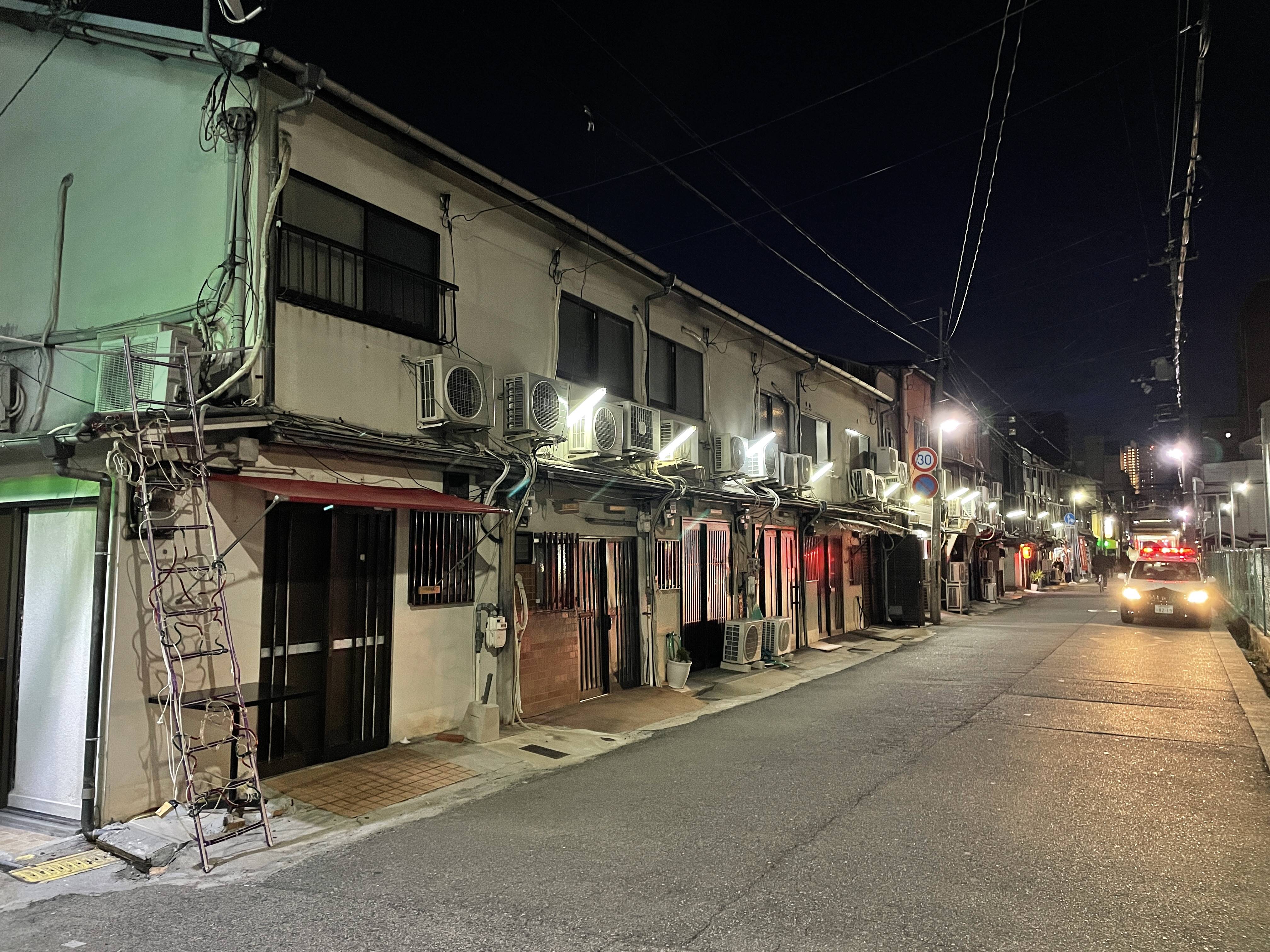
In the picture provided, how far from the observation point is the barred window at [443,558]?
9.23 m

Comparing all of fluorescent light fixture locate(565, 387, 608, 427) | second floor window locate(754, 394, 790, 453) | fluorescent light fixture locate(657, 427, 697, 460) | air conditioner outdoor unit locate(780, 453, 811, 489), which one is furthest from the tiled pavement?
second floor window locate(754, 394, 790, 453)

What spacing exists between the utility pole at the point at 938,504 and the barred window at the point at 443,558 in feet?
54.2

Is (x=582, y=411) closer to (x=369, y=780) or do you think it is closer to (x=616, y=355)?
(x=616, y=355)

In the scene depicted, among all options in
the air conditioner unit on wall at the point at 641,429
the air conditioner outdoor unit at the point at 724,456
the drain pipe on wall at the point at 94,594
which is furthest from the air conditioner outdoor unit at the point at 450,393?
the air conditioner outdoor unit at the point at 724,456

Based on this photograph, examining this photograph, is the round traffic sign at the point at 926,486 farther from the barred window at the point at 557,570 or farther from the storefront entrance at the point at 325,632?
the storefront entrance at the point at 325,632

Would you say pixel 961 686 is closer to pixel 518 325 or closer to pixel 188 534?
pixel 518 325

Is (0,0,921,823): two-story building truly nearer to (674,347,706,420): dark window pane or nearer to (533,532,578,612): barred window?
(533,532,578,612): barred window

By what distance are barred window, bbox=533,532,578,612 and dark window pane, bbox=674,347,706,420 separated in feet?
13.5

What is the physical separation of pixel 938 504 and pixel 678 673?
12.9 metres

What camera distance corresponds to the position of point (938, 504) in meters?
23.0

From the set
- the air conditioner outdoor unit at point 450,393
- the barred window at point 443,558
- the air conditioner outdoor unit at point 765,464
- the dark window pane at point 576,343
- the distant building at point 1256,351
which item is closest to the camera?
the air conditioner outdoor unit at point 450,393

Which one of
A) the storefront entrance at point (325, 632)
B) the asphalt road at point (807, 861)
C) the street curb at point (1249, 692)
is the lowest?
the street curb at point (1249, 692)

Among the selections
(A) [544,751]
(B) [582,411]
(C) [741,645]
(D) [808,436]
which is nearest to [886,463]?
(D) [808,436]

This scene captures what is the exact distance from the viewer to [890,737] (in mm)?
9633
